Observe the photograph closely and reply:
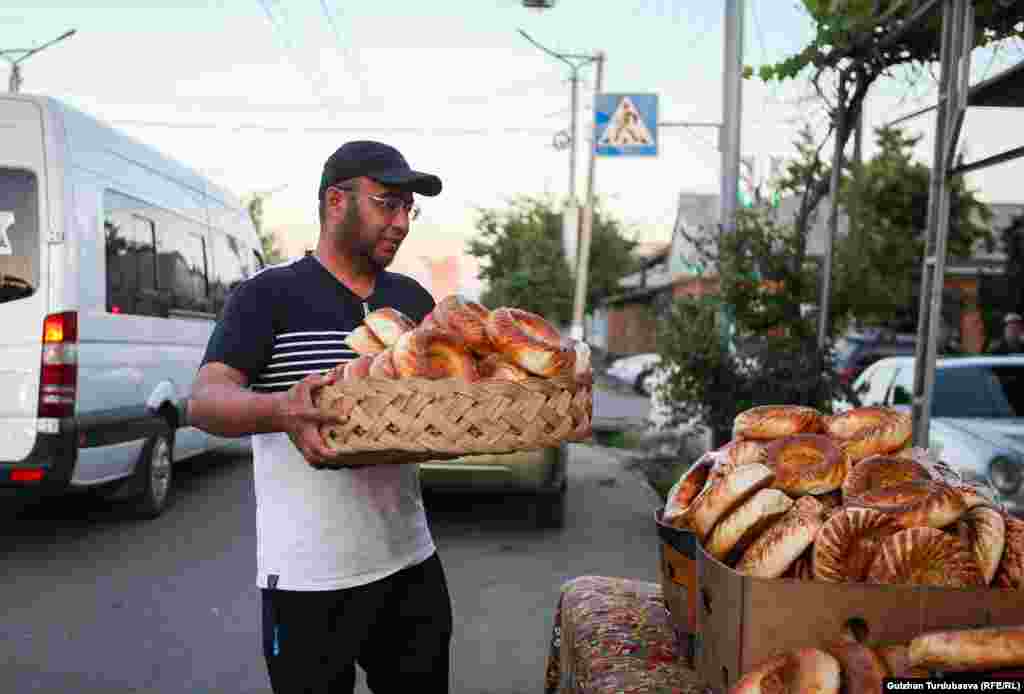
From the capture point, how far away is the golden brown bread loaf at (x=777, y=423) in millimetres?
2266

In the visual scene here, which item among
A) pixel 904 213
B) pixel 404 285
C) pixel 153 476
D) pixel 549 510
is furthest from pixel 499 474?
pixel 904 213

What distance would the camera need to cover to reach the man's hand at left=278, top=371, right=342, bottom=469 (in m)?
1.98

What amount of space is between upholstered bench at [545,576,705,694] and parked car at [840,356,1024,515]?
177 inches

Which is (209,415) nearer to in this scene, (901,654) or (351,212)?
(351,212)

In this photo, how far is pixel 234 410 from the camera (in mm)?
2113

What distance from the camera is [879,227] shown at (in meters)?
20.4

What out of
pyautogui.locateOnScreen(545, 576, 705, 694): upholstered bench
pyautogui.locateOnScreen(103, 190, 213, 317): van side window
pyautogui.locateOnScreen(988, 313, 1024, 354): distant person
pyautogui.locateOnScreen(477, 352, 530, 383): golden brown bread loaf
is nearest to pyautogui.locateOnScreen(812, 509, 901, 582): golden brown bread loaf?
pyautogui.locateOnScreen(545, 576, 705, 694): upholstered bench

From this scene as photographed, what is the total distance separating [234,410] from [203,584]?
178 inches

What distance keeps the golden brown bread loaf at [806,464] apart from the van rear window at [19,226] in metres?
5.81

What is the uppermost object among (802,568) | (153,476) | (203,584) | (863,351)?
(802,568)

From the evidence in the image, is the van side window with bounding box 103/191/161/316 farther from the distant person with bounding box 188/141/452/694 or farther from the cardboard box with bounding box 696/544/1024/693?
the cardboard box with bounding box 696/544/1024/693

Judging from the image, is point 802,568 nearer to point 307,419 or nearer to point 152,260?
point 307,419

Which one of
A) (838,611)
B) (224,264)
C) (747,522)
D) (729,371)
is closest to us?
(838,611)

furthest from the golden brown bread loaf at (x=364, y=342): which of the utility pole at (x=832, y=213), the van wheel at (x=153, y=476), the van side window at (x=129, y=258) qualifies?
the utility pole at (x=832, y=213)
